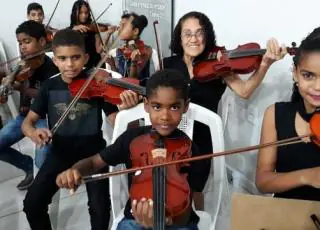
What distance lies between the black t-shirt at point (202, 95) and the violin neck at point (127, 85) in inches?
8.6

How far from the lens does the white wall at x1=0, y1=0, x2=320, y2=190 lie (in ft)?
4.89

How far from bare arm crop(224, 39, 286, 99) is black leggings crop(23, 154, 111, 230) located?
585 millimetres

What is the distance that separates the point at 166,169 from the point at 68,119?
61cm

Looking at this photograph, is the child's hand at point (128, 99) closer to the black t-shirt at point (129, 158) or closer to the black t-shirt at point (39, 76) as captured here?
the black t-shirt at point (129, 158)

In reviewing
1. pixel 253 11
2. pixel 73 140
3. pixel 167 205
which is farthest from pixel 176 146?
pixel 253 11

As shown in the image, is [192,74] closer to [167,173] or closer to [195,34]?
[195,34]

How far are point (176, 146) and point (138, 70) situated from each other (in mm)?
967

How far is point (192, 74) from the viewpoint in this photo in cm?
153

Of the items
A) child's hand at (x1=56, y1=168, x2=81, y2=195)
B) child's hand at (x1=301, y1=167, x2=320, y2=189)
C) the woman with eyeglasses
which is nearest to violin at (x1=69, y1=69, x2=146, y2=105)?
the woman with eyeglasses

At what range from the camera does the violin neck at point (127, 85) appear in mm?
1373

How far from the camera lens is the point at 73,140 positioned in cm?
141

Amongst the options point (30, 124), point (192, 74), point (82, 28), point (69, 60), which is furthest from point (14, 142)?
point (82, 28)

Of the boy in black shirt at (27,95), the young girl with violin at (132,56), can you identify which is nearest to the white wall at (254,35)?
the young girl with violin at (132,56)

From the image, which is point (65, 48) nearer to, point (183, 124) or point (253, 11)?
point (183, 124)
